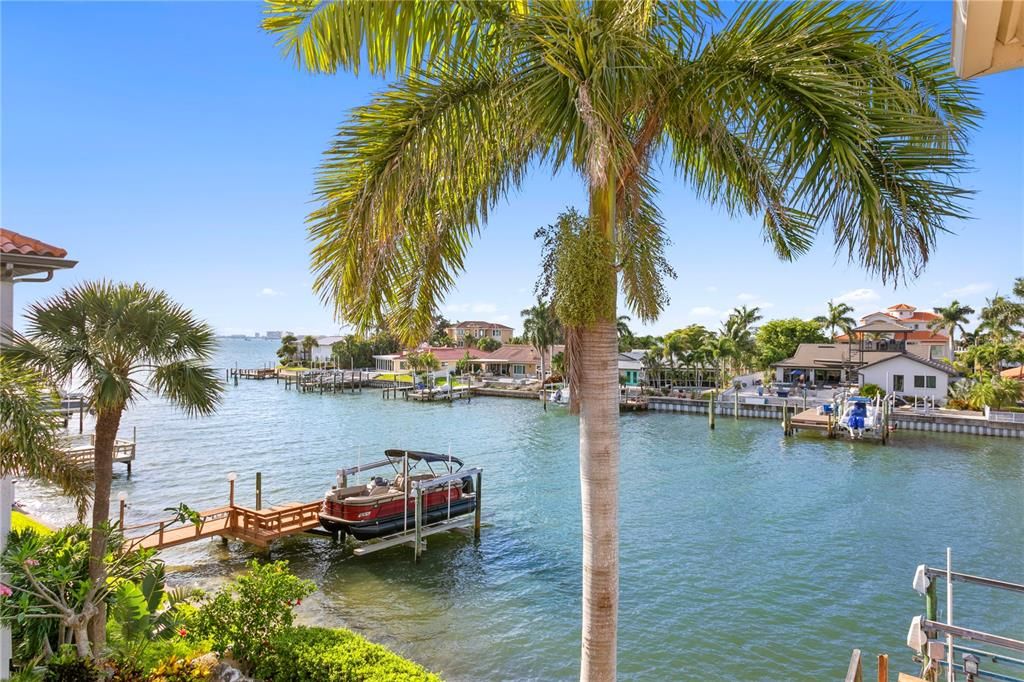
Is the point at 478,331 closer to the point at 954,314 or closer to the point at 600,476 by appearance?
the point at 954,314

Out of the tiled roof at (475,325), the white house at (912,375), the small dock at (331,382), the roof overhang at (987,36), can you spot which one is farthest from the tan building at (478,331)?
the roof overhang at (987,36)

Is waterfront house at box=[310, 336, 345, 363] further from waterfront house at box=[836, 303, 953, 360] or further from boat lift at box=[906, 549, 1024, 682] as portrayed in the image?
boat lift at box=[906, 549, 1024, 682]

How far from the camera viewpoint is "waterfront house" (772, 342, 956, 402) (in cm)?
4494

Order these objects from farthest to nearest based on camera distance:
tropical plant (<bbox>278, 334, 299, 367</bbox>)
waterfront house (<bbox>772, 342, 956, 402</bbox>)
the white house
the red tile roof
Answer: tropical plant (<bbox>278, 334, 299, 367</bbox>), waterfront house (<bbox>772, 342, 956, 402</bbox>), the white house, the red tile roof

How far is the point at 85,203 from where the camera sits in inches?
565

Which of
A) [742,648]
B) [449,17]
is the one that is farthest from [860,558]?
[449,17]

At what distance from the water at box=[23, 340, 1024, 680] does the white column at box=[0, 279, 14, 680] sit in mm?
2166

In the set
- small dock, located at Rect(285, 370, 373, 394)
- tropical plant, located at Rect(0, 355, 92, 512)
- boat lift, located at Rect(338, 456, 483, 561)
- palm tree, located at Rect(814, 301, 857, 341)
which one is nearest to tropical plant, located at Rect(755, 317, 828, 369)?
palm tree, located at Rect(814, 301, 857, 341)

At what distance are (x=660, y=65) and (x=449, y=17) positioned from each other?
169cm

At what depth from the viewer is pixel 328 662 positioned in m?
6.99

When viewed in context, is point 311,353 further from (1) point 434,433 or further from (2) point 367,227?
(2) point 367,227

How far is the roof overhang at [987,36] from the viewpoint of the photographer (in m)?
1.74

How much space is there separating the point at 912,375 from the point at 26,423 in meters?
53.8

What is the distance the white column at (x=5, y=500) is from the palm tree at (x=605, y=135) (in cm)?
377
